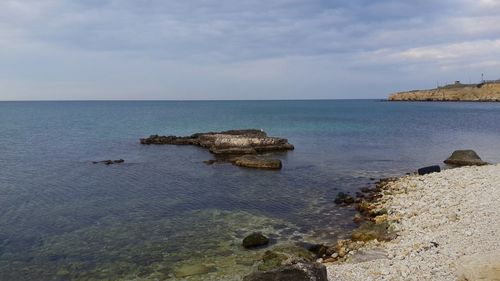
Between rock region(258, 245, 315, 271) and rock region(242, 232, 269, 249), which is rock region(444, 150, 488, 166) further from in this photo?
rock region(258, 245, 315, 271)

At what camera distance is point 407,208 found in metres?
22.7

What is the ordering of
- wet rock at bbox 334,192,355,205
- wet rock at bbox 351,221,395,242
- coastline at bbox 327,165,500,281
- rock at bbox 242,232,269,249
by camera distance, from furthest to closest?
wet rock at bbox 334,192,355,205, rock at bbox 242,232,269,249, wet rock at bbox 351,221,395,242, coastline at bbox 327,165,500,281

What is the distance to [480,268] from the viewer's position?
1002 centimetres

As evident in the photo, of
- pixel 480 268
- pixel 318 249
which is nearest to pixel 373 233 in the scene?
pixel 318 249

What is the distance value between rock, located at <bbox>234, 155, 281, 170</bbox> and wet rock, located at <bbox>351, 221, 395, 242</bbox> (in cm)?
2012

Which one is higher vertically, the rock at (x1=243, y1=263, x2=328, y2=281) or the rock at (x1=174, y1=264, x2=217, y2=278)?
the rock at (x1=243, y1=263, x2=328, y2=281)

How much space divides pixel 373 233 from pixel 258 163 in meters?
22.6

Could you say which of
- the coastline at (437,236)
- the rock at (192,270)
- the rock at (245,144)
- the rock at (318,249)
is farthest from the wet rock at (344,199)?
the rock at (245,144)

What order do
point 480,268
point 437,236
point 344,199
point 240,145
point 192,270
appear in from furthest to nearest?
point 240,145
point 344,199
point 437,236
point 192,270
point 480,268

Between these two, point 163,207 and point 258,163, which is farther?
point 258,163

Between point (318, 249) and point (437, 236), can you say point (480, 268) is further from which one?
point (318, 249)

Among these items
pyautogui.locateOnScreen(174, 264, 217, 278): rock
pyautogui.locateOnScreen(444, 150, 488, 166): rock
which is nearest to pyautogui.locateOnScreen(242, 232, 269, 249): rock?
pyautogui.locateOnScreen(174, 264, 217, 278): rock

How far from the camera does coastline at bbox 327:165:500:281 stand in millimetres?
12656

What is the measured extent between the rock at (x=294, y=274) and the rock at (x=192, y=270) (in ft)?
16.8
